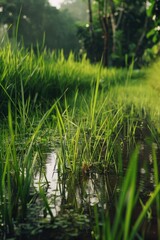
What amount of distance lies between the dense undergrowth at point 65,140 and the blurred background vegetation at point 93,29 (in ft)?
27.4

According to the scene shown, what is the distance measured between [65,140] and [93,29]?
15103 mm

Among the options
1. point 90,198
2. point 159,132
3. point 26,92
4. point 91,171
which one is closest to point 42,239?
point 90,198

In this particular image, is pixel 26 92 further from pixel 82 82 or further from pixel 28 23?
pixel 28 23

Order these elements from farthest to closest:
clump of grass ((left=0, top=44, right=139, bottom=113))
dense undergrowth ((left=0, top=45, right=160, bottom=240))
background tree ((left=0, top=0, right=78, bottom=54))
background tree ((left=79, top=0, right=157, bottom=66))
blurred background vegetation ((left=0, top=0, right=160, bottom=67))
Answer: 1. background tree ((left=0, top=0, right=78, bottom=54))
2. background tree ((left=79, top=0, right=157, bottom=66))
3. blurred background vegetation ((left=0, top=0, right=160, bottom=67))
4. clump of grass ((left=0, top=44, right=139, bottom=113))
5. dense undergrowth ((left=0, top=45, right=160, bottom=240))

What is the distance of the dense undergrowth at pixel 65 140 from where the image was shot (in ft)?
4.59

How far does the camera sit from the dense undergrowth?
1399mm

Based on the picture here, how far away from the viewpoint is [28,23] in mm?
29250

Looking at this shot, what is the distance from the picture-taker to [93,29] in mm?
16797

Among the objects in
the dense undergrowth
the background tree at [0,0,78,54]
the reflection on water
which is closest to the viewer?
the dense undergrowth

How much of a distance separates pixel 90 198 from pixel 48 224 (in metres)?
0.31

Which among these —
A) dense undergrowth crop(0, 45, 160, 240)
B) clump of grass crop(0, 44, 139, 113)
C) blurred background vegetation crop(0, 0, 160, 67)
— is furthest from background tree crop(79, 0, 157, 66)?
dense undergrowth crop(0, 45, 160, 240)

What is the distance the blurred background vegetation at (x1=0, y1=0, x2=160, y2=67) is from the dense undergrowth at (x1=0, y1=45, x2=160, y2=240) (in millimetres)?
8357

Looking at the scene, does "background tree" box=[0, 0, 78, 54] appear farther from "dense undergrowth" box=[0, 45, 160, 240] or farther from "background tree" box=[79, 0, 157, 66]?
"dense undergrowth" box=[0, 45, 160, 240]

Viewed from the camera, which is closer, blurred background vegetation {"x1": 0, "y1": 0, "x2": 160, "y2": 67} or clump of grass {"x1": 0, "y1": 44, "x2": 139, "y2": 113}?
clump of grass {"x1": 0, "y1": 44, "x2": 139, "y2": 113}
